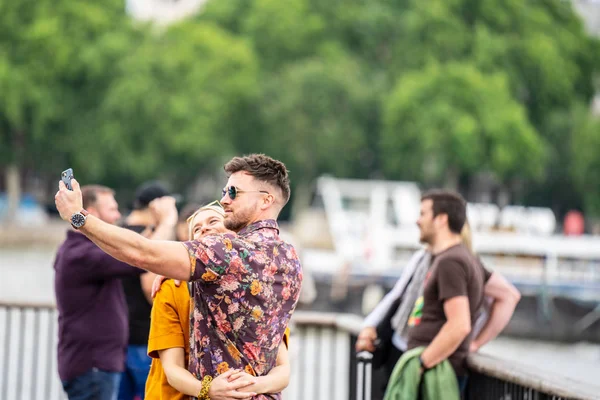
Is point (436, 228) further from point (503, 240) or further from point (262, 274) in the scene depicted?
point (503, 240)

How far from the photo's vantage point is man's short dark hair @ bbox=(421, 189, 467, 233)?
5938mm

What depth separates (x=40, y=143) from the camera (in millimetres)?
50469

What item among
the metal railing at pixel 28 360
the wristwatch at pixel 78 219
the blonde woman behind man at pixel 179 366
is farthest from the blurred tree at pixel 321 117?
the wristwatch at pixel 78 219

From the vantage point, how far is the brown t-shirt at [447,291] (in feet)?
18.5

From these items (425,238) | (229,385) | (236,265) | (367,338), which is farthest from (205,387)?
(367,338)

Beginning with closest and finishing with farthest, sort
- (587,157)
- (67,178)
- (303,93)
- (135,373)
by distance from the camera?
(67,178), (135,373), (303,93), (587,157)

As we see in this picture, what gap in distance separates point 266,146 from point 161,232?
4629 cm

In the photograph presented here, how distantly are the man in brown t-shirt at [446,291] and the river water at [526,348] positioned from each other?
10841 millimetres

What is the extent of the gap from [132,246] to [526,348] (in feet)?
77.6

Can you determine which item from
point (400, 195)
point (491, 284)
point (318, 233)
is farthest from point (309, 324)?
point (318, 233)

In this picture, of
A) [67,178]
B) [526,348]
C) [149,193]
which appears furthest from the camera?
[526,348]

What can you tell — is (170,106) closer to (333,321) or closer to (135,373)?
(333,321)

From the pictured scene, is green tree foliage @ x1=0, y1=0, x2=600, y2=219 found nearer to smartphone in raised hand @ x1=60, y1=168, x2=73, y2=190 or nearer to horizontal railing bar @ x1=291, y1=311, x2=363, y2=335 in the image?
horizontal railing bar @ x1=291, y1=311, x2=363, y2=335

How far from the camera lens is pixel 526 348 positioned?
26.1 metres
